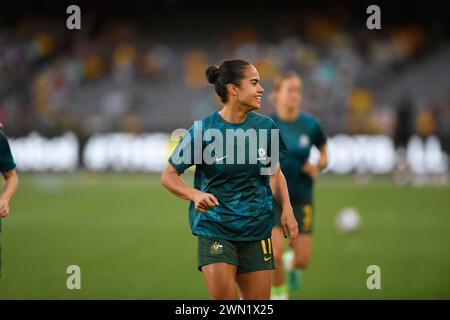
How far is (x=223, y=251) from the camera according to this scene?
240 inches

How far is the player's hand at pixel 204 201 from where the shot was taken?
19.2ft

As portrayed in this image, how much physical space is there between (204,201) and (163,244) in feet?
26.8

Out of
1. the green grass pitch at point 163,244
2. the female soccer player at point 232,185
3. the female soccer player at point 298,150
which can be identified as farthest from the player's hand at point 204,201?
the green grass pitch at point 163,244

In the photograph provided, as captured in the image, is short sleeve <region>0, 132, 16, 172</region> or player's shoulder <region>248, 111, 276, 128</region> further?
short sleeve <region>0, 132, 16, 172</region>

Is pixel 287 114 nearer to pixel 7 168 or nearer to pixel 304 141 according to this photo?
pixel 304 141

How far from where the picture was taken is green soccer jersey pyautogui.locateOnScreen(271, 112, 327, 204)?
9.21 metres

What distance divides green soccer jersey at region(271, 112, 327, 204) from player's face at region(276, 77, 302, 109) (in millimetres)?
271

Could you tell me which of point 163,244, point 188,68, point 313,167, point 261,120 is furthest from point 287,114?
point 188,68

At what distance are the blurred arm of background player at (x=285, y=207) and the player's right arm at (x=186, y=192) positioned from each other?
691 mm

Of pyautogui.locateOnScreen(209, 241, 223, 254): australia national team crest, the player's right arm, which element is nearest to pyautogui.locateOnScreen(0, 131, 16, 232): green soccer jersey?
the player's right arm

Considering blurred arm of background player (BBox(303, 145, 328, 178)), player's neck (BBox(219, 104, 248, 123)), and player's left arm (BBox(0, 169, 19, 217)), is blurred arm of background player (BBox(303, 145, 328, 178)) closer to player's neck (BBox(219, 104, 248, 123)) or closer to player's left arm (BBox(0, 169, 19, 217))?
player's neck (BBox(219, 104, 248, 123))

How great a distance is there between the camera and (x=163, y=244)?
13898 mm

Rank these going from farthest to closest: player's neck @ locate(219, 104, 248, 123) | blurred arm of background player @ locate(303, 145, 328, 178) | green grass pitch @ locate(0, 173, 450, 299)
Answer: green grass pitch @ locate(0, 173, 450, 299) → blurred arm of background player @ locate(303, 145, 328, 178) → player's neck @ locate(219, 104, 248, 123)

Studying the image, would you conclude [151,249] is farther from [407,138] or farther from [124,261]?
[407,138]
